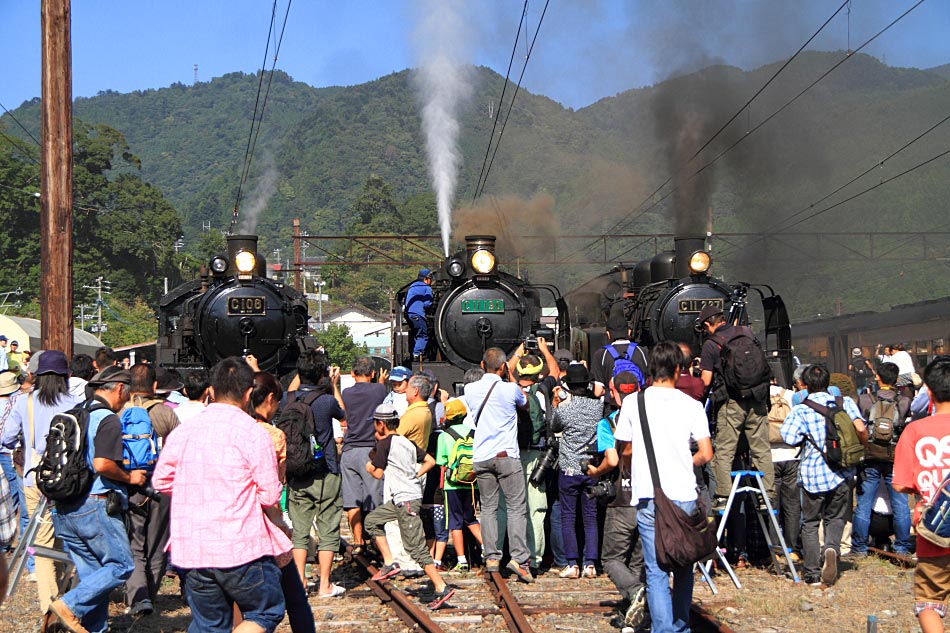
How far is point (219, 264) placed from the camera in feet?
48.3

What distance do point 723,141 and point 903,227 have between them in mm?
26966

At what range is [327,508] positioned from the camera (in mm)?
8469

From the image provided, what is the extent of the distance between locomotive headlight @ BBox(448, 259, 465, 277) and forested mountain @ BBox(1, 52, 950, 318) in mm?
10381

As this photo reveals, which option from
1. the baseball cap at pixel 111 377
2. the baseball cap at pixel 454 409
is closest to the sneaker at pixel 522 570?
the baseball cap at pixel 454 409

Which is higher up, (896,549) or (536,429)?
(536,429)

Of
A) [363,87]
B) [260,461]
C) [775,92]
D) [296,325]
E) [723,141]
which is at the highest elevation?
[363,87]

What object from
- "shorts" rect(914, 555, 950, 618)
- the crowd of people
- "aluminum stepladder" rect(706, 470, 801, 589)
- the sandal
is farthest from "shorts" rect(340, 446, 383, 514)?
"shorts" rect(914, 555, 950, 618)

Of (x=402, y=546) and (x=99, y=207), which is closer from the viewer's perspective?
(x=402, y=546)

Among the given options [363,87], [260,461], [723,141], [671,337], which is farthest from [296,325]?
[363,87]

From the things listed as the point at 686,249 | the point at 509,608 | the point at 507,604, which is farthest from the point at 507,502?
the point at 686,249

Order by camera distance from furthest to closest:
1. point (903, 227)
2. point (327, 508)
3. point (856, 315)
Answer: point (903, 227) → point (856, 315) → point (327, 508)

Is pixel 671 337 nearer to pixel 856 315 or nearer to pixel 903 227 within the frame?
pixel 856 315

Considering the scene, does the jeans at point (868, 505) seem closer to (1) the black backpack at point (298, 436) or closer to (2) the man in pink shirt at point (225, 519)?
(1) the black backpack at point (298, 436)

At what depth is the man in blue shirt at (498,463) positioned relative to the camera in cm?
862
